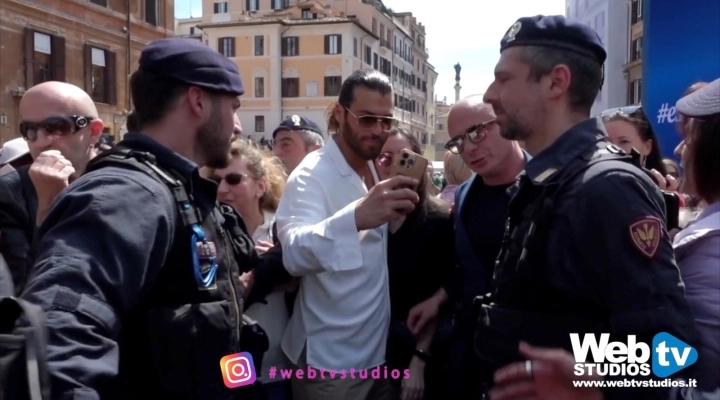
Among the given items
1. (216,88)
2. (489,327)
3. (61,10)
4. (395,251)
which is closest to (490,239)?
(395,251)

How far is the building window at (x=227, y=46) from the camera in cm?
5106

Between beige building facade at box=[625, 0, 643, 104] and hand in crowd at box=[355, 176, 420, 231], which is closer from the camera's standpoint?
hand in crowd at box=[355, 176, 420, 231]

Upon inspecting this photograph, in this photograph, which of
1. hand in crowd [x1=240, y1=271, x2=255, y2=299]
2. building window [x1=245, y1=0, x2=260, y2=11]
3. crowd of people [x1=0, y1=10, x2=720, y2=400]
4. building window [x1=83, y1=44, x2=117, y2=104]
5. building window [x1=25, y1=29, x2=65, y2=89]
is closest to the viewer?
crowd of people [x1=0, y1=10, x2=720, y2=400]

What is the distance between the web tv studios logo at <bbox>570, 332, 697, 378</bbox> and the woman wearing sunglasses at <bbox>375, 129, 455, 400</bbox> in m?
1.32

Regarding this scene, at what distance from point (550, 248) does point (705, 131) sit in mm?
667

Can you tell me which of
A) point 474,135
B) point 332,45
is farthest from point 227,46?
point 474,135

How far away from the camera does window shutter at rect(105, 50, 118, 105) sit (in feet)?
83.1

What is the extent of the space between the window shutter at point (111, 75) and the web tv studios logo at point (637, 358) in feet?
86.8

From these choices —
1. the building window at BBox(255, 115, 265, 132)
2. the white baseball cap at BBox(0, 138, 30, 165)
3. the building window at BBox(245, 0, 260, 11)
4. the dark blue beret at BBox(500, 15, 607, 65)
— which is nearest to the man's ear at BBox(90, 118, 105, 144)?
the white baseball cap at BBox(0, 138, 30, 165)

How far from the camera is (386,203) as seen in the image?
254cm

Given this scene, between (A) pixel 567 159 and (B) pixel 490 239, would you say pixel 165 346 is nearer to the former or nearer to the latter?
(A) pixel 567 159

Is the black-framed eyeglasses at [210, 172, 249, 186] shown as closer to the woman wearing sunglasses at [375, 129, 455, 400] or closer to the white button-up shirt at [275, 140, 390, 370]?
the white button-up shirt at [275, 140, 390, 370]

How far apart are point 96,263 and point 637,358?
148 cm

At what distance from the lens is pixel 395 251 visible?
3.04 meters
